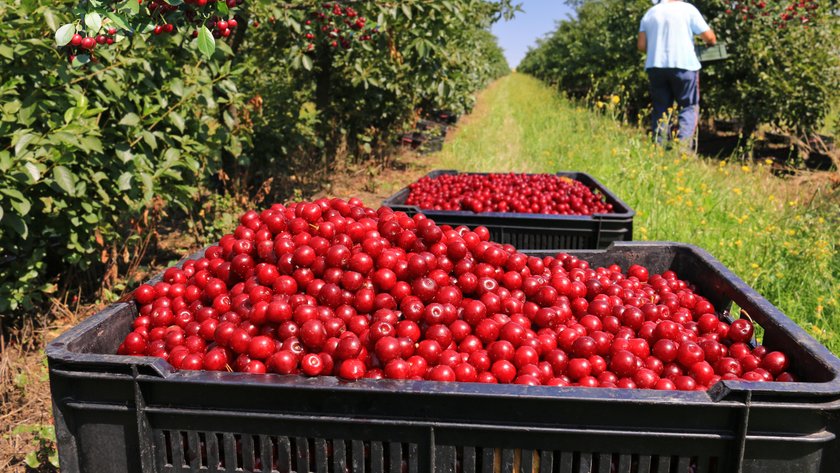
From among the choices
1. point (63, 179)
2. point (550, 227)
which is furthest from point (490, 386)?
point (63, 179)

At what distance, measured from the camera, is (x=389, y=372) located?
1.44 metres

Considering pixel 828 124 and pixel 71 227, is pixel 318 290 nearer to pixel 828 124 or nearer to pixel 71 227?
pixel 71 227

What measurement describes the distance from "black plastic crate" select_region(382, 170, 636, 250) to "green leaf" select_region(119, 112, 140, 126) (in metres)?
1.64

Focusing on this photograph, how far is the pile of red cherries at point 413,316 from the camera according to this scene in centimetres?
154

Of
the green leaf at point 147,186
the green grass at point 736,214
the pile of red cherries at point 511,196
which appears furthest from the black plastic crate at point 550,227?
the green leaf at point 147,186

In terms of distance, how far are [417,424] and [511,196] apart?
3038 mm

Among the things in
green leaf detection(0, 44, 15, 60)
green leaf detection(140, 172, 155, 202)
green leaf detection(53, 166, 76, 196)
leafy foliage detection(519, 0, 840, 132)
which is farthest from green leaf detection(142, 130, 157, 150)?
leafy foliage detection(519, 0, 840, 132)

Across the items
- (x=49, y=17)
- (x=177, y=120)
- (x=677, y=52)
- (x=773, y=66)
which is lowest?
(x=177, y=120)

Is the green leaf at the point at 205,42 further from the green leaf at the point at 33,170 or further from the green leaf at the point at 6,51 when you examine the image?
the green leaf at the point at 6,51

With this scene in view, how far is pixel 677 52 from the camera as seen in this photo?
6.86 meters

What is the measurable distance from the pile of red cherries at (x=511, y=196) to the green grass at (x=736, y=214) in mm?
815

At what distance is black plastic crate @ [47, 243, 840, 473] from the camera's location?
1228mm

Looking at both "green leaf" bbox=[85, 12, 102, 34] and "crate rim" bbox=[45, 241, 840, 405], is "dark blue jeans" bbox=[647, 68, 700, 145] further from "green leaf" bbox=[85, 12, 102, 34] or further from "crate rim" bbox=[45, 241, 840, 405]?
"green leaf" bbox=[85, 12, 102, 34]

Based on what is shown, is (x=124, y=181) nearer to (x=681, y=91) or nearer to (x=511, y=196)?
(x=511, y=196)
